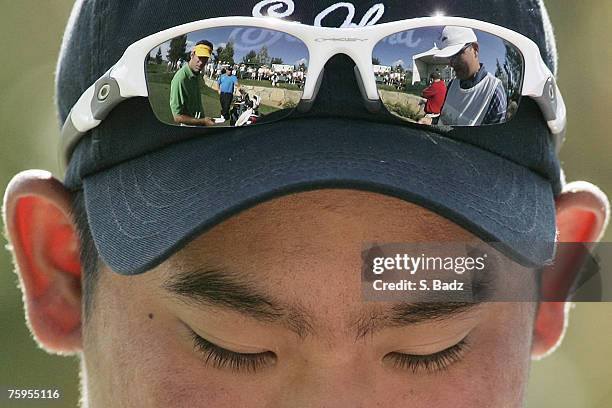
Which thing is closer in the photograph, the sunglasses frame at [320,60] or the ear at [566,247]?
the sunglasses frame at [320,60]

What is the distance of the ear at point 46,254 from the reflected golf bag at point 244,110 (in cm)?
28

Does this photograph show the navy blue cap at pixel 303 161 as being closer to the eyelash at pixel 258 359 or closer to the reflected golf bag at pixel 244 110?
the reflected golf bag at pixel 244 110

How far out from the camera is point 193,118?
77cm

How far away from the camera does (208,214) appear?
718 mm

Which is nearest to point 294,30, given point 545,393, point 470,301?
point 470,301

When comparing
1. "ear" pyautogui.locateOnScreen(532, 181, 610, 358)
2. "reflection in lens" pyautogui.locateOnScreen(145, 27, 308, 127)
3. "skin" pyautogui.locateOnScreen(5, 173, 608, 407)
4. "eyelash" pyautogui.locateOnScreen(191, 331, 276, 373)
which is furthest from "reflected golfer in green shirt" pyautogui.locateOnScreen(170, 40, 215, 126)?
"ear" pyautogui.locateOnScreen(532, 181, 610, 358)

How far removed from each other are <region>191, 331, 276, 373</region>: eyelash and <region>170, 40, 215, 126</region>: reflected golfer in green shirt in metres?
0.21

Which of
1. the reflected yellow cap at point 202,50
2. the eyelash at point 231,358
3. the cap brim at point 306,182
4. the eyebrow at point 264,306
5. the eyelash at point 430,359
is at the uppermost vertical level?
the reflected yellow cap at point 202,50

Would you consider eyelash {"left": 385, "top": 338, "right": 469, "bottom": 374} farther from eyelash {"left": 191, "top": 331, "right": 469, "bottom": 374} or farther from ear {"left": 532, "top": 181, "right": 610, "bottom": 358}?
ear {"left": 532, "top": 181, "right": 610, "bottom": 358}

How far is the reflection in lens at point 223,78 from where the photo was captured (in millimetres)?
758

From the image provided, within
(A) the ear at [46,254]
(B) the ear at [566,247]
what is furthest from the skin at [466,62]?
(A) the ear at [46,254]

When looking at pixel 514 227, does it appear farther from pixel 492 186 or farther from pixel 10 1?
pixel 10 1

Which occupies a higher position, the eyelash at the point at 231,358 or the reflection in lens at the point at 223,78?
the reflection in lens at the point at 223,78

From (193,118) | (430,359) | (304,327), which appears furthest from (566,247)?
(193,118)
